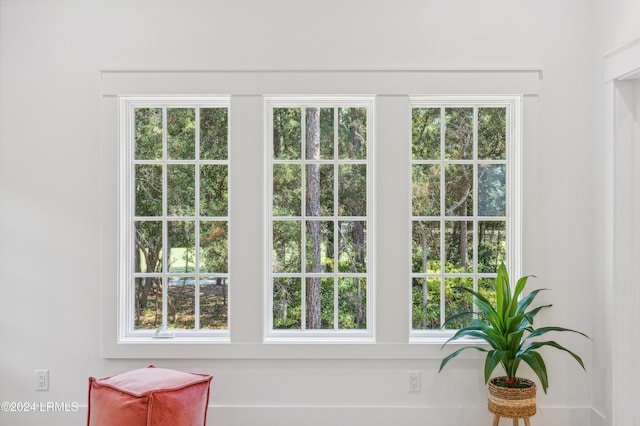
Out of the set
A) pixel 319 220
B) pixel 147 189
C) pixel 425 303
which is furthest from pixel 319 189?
pixel 147 189

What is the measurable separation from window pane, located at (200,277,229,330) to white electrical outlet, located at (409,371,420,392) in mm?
1231

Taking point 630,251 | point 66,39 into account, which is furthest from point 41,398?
point 630,251

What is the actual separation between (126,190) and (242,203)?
2.51 feet

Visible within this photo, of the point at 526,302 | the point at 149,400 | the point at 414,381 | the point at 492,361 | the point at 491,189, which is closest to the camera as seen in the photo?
the point at 149,400

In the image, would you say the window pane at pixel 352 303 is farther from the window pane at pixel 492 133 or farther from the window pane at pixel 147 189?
the window pane at pixel 147 189

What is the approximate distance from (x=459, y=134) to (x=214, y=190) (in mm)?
1649

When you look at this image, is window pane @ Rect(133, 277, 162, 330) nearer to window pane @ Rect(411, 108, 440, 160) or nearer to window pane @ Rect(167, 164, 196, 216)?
window pane @ Rect(167, 164, 196, 216)

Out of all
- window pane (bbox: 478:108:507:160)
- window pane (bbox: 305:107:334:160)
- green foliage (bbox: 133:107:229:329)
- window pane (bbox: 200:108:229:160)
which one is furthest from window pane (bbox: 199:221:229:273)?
window pane (bbox: 478:108:507:160)

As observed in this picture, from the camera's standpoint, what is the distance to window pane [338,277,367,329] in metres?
3.18

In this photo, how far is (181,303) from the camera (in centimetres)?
320

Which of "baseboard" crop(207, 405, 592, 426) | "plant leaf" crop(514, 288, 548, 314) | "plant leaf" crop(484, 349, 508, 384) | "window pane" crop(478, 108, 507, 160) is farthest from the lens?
"window pane" crop(478, 108, 507, 160)

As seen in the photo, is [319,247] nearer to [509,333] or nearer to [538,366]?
[509,333]

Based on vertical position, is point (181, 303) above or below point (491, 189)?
below

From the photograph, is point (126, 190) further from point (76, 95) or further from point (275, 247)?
point (275, 247)
